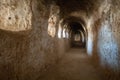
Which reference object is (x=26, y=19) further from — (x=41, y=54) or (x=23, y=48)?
(x=41, y=54)

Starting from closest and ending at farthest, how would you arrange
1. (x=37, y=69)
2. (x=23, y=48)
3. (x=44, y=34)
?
(x=23, y=48)
(x=37, y=69)
(x=44, y=34)

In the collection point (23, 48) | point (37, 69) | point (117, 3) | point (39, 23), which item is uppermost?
point (117, 3)

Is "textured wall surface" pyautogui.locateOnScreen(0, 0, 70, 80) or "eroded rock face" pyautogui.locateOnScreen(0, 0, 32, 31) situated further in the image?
"eroded rock face" pyautogui.locateOnScreen(0, 0, 32, 31)

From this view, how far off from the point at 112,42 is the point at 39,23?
8.23 ft

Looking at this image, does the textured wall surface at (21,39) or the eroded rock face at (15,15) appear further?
the eroded rock face at (15,15)

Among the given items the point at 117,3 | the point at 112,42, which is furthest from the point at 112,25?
the point at 117,3

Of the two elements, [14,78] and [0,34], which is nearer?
[0,34]

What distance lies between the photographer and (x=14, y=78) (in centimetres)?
365

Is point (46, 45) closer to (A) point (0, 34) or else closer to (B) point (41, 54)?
(B) point (41, 54)

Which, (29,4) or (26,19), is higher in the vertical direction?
(29,4)

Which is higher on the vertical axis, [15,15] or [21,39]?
[15,15]

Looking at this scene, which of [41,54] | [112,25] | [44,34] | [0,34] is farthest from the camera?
[44,34]

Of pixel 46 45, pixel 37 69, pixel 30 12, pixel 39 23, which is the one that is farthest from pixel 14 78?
pixel 46 45

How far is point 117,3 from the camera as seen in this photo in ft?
12.5
